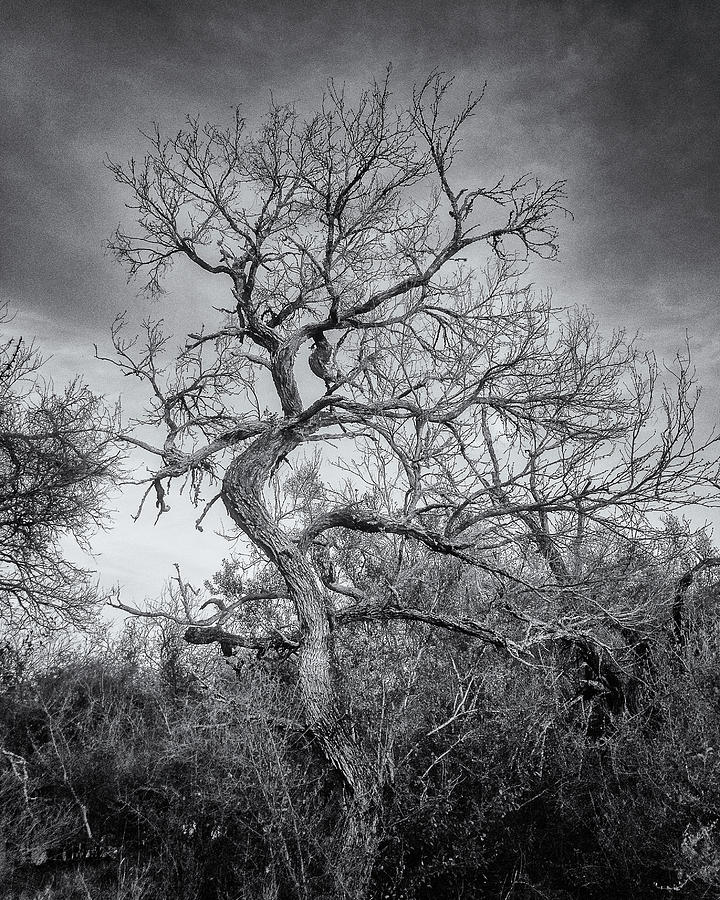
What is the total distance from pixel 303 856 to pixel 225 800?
1043 millimetres

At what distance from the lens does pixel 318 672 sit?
23.2 feet

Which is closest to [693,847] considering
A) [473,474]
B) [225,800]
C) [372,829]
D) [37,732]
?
[372,829]

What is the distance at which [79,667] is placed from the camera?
12.4 m

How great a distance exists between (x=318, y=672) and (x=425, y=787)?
5.28 ft

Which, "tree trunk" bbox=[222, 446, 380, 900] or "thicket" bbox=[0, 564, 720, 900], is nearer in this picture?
"tree trunk" bbox=[222, 446, 380, 900]

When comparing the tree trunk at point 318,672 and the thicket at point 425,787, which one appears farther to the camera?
the thicket at point 425,787

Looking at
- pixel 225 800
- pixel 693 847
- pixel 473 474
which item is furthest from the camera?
pixel 473 474

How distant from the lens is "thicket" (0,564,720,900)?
6.41m

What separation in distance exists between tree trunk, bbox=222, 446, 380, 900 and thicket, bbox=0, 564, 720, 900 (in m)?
0.20

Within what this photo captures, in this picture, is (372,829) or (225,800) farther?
(225,800)

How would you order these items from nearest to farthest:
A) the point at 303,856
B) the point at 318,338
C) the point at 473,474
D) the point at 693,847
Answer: the point at 693,847
the point at 303,856
the point at 473,474
the point at 318,338

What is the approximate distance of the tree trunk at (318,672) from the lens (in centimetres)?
611

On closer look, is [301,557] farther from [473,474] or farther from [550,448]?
[550,448]

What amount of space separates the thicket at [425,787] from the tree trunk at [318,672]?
0.20 m
